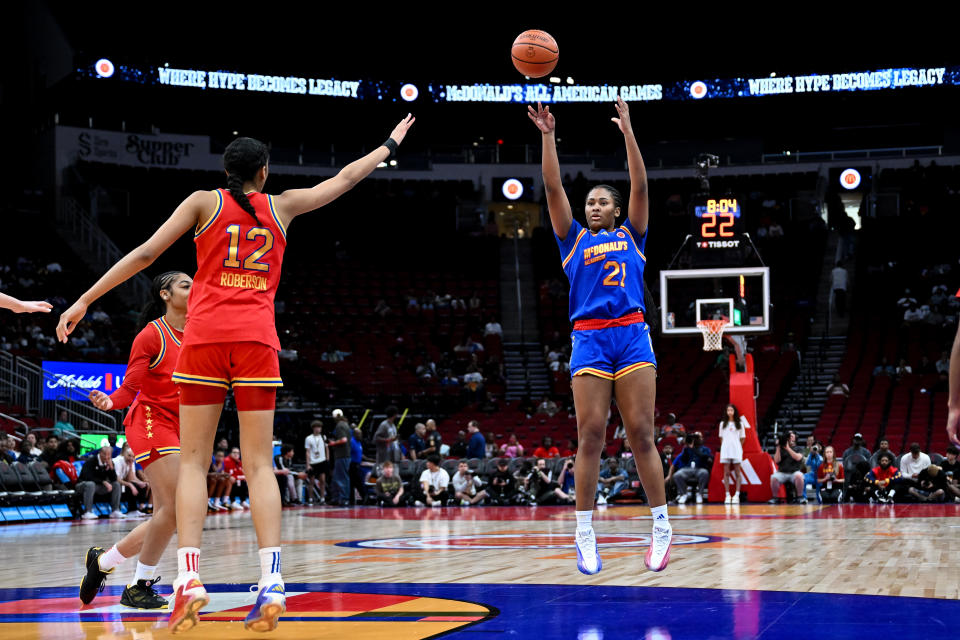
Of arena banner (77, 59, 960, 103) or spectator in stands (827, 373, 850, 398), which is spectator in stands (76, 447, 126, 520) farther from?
arena banner (77, 59, 960, 103)

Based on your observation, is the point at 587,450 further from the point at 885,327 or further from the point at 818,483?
the point at 885,327

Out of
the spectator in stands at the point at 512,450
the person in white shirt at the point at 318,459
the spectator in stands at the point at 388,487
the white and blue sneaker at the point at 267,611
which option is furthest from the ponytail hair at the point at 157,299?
the spectator in stands at the point at 512,450

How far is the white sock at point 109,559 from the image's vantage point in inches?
206

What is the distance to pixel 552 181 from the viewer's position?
221 inches

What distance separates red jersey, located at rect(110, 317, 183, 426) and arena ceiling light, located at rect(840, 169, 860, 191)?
30.6 meters

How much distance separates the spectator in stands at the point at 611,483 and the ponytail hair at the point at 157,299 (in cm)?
1289

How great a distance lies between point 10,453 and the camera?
15.1 m

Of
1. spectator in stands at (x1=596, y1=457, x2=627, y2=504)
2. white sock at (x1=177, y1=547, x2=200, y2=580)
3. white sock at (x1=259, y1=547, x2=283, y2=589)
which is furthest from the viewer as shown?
spectator in stands at (x1=596, y1=457, x2=627, y2=504)

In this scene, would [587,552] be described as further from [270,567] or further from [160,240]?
[160,240]

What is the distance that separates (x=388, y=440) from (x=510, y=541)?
9.58m

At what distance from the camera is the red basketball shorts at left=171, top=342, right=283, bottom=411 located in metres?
4.10

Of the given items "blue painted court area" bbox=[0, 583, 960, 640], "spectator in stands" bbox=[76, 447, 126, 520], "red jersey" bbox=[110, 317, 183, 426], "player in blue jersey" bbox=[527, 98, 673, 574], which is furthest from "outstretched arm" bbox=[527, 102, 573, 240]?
"spectator in stands" bbox=[76, 447, 126, 520]

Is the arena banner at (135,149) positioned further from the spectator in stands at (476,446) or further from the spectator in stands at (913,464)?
→ the spectator in stands at (913,464)

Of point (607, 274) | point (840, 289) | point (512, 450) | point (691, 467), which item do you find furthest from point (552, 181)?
point (840, 289)
